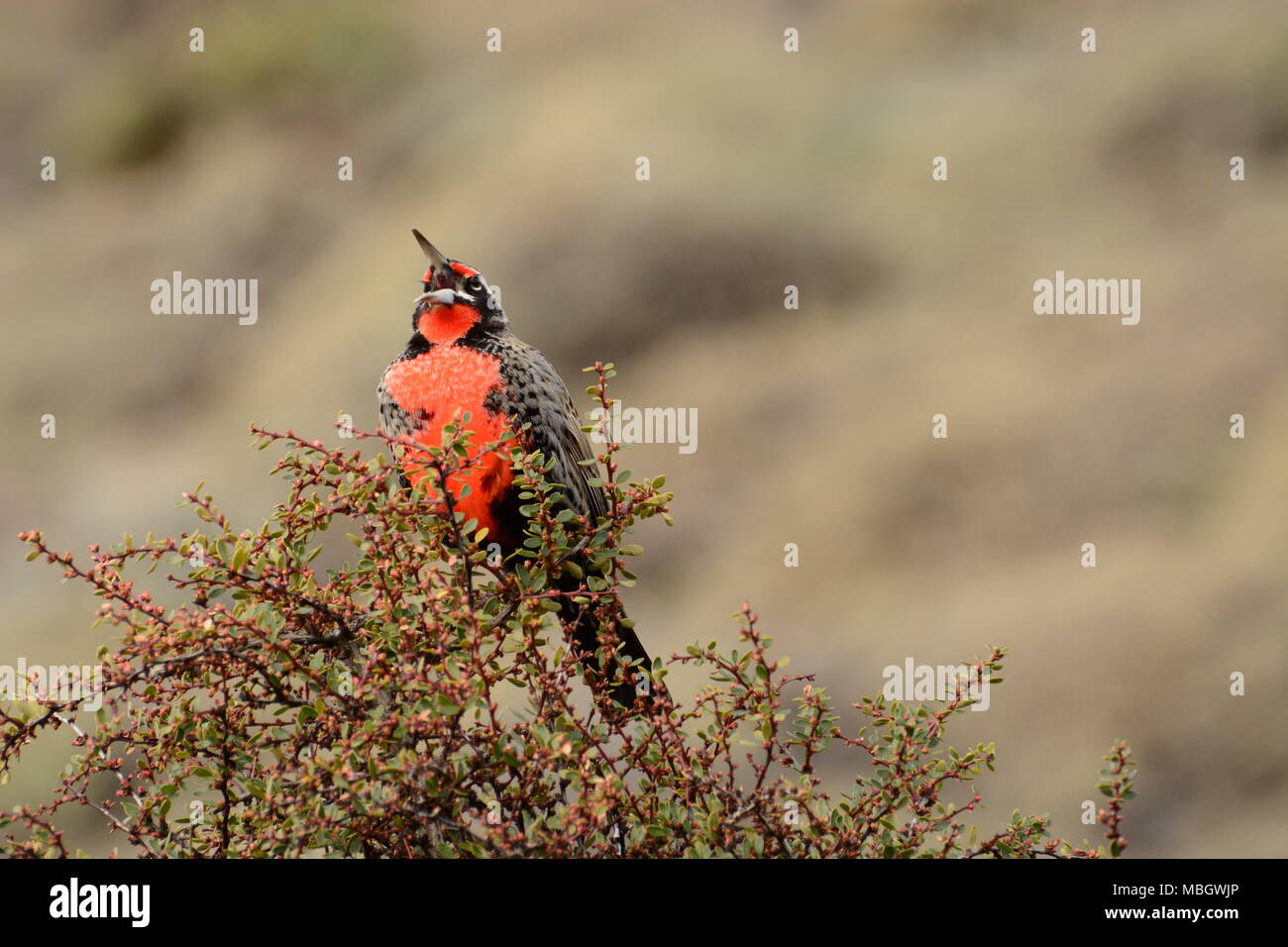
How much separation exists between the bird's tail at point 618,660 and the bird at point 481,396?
0.03m

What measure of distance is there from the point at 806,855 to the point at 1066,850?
0.45 m

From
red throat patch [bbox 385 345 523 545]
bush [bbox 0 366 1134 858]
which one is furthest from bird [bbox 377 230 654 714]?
bush [bbox 0 366 1134 858]

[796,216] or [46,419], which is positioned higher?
[796,216]

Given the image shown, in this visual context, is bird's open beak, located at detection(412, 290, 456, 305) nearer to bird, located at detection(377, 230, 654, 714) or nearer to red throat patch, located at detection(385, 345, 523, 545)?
bird, located at detection(377, 230, 654, 714)

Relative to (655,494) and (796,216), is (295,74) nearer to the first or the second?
(796,216)

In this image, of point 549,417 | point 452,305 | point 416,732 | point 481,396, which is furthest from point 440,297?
point 416,732

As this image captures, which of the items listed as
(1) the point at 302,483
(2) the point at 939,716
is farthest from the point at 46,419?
(2) the point at 939,716

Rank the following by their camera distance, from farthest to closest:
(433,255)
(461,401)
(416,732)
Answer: (433,255)
(461,401)
(416,732)

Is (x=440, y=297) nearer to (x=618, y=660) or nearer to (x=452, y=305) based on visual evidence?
(x=452, y=305)

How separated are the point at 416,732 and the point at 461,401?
1.50 m

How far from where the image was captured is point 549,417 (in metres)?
3.28

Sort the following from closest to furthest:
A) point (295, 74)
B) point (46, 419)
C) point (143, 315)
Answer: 1. point (46, 419)
2. point (143, 315)
3. point (295, 74)

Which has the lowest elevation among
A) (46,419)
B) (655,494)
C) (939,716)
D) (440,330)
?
(939,716)

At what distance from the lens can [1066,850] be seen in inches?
76.6
